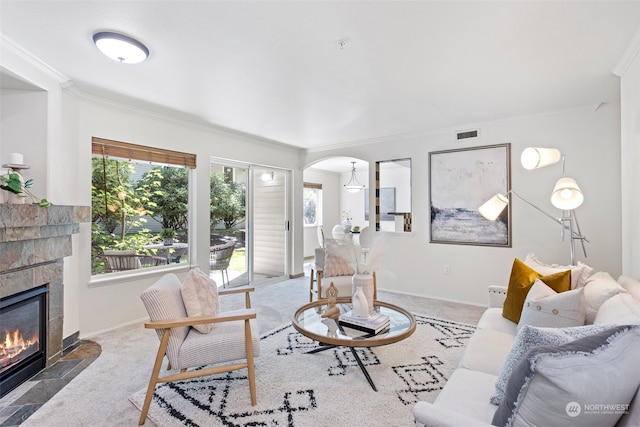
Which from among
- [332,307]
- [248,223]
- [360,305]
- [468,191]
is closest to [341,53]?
[360,305]

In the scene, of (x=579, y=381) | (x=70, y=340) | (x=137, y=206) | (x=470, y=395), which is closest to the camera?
(x=579, y=381)

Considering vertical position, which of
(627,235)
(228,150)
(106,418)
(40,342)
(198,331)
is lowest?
(106,418)

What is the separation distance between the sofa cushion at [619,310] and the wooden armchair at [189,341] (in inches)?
75.6

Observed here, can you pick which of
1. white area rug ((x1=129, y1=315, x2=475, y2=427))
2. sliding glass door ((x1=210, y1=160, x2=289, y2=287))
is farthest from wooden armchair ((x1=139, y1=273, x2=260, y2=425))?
sliding glass door ((x1=210, y1=160, x2=289, y2=287))

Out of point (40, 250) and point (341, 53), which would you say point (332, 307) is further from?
point (40, 250)

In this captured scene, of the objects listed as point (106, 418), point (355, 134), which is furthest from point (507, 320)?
point (355, 134)

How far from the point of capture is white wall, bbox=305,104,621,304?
11.1 feet

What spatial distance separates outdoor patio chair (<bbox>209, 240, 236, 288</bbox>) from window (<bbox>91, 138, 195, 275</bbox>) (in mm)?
402

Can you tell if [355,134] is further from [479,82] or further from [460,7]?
[460,7]

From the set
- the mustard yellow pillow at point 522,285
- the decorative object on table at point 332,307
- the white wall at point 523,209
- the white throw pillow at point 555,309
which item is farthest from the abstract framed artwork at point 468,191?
the decorative object on table at point 332,307

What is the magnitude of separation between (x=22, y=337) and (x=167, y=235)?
176 centimetres

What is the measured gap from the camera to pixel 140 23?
1.90m

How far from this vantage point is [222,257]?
458 centimetres

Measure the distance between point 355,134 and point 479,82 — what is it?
2.06 metres
